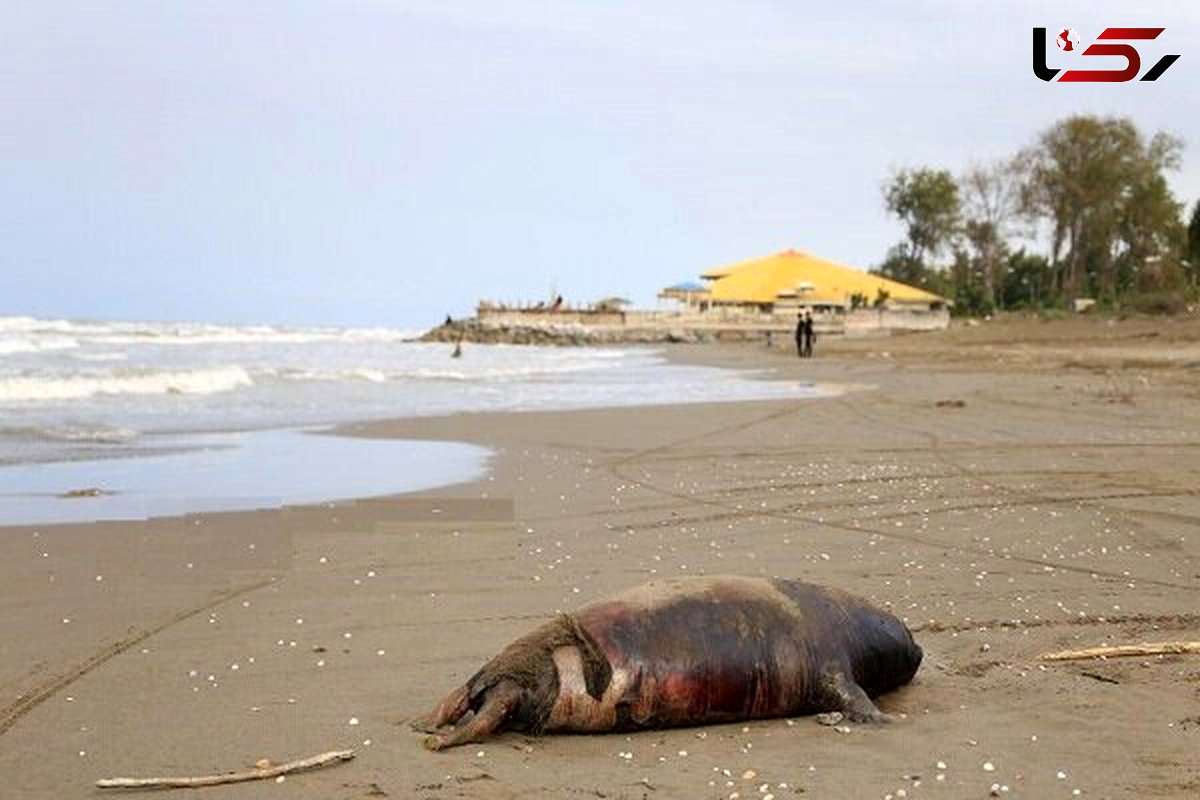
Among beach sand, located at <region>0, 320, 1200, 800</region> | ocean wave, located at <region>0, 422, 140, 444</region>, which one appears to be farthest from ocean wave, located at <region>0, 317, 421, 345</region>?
beach sand, located at <region>0, 320, 1200, 800</region>

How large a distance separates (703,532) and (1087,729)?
489 centimetres

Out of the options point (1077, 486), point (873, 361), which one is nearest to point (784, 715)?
point (1077, 486)

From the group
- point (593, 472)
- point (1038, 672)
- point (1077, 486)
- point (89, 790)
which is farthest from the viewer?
point (593, 472)

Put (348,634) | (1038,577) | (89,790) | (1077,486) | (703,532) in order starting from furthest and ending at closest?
1. (1077,486)
2. (703,532)
3. (1038,577)
4. (348,634)
5. (89,790)

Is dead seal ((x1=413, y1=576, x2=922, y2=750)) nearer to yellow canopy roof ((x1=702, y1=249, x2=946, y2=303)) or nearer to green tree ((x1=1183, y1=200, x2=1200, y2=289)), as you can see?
green tree ((x1=1183, y1=200, x2=1200, y2=289))

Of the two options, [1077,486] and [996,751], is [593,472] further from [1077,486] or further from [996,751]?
[996,751]

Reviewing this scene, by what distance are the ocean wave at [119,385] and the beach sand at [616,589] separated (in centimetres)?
1331

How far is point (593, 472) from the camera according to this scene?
14070 mm

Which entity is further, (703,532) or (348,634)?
(703,532)

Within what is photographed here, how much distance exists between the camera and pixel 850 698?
579 centimetres

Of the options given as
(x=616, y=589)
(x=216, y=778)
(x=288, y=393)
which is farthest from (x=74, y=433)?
(x=216, y=778)

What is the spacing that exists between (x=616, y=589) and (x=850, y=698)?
2.44 m

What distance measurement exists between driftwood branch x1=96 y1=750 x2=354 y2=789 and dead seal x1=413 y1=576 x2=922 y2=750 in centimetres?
46

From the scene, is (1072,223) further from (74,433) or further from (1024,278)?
(74,433)
